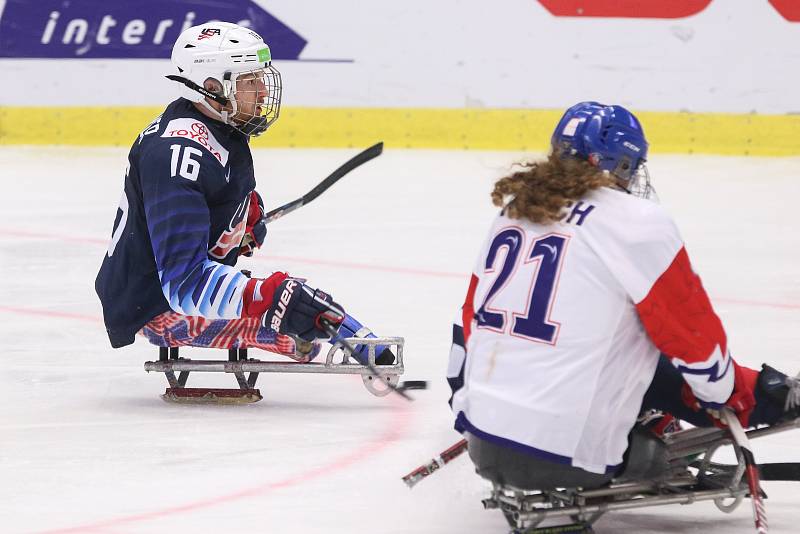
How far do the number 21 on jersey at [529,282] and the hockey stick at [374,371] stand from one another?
38.2 inches

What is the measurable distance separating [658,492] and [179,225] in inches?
54.9

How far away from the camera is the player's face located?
3701 millimetres

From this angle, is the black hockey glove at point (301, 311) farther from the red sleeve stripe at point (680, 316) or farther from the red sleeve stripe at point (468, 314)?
the red sleeve stripe at point (680, 316)

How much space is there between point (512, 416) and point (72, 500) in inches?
40.7

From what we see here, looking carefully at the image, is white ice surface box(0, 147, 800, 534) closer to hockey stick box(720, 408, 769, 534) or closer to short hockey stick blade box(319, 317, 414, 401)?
short hockey stick blade box(319, 317, 414, 401)

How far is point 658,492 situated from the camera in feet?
8.81

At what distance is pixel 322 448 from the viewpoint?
3.38 metres

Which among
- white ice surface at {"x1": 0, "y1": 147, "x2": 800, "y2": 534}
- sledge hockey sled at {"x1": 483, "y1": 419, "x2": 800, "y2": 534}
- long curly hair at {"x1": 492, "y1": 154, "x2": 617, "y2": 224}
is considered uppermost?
long curly hair at {"x1": 492, "y1": 154, "x2": 617, "y2": 224}

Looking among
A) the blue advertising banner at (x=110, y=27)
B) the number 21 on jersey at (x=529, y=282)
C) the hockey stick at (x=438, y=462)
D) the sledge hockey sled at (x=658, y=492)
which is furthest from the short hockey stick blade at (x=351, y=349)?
the blue advertising banner at (x=110, y=27)

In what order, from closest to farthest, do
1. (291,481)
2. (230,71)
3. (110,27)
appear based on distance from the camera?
(291,481)
(230,71)
(110,27)

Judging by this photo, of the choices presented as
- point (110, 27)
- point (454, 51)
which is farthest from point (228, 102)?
point (110, 27)

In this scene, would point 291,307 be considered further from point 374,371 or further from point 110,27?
point 110,27

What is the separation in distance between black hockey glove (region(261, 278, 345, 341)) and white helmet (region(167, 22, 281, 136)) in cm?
51

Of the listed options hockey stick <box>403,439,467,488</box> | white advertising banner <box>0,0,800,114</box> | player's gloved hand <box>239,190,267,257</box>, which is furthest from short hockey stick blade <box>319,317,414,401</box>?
white advertising banner <box>0,0,800,114</box>
